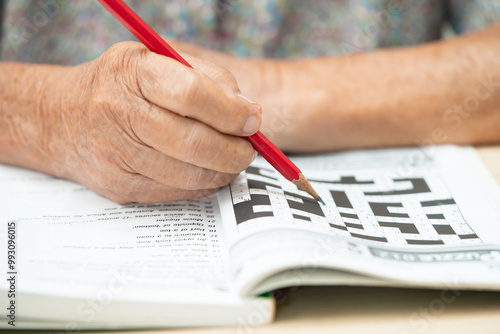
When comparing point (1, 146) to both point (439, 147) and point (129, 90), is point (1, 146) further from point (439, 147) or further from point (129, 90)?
point (439, 147)

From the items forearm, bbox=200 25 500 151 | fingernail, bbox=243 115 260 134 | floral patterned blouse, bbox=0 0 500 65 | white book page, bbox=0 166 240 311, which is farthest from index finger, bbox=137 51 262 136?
floral patterned blouse, bbox=0 0 500 65

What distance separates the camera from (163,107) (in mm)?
511

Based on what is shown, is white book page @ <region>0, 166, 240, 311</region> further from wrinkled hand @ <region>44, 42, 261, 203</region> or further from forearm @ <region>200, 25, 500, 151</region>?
forearm @ <region>200, 25, 500, 151</region>

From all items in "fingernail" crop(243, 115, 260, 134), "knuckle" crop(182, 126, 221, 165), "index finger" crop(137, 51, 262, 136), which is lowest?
"knuckle" crop(182, 126, 221, 165)

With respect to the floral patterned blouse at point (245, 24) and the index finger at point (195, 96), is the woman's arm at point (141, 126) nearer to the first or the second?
the index finger at point (195, 96)

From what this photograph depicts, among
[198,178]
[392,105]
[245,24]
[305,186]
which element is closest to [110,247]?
[198,178]

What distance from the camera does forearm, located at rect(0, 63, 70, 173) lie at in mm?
655

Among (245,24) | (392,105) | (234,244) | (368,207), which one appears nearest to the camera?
(234,244)

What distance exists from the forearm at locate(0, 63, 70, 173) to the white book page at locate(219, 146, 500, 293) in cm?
27

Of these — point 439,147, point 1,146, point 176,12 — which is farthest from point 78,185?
point 439,147

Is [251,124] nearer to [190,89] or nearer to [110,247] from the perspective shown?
[190,89]

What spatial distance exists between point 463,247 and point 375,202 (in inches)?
4.9

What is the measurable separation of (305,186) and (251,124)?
0.10 m

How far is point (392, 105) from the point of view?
0.76 meters
